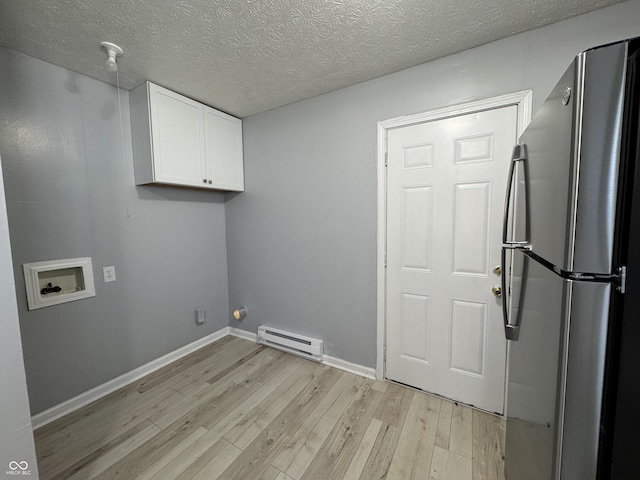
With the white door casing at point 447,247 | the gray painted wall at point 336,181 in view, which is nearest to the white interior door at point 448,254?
the white door casing at point 447,247

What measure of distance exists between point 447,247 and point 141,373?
269 cm

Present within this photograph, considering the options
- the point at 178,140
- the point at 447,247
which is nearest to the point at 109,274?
the point at 178,140

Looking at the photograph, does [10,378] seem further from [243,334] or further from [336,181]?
[243,334]

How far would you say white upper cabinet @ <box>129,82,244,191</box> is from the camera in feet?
6.27

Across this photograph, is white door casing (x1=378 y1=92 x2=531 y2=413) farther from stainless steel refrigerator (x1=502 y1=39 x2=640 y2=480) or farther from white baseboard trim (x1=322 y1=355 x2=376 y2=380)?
stainless steel refrigerator (x1=502 y1=39 x2=640 y2=480)

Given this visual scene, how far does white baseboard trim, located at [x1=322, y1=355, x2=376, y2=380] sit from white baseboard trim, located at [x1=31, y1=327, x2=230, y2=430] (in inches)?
52.5

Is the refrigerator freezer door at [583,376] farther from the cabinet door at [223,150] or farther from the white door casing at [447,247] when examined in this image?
the cabinet door at [223,150]

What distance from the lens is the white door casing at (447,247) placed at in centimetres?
158

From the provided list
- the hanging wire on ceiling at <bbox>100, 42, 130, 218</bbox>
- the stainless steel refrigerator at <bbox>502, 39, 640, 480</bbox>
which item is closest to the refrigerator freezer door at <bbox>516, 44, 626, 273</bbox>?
the stainless steel refrigerator at <bbox>502, 39, 640, 480</bbox>

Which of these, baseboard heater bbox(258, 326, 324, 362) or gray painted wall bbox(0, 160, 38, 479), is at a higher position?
gray painted wall bbox(0, 160, 38, 479)

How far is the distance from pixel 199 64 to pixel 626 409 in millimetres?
2427

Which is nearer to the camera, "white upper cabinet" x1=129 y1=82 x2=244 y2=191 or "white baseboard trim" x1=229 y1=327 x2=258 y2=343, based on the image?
"white upper cabinet" x1=129 y1=82 x2=244 y2=191

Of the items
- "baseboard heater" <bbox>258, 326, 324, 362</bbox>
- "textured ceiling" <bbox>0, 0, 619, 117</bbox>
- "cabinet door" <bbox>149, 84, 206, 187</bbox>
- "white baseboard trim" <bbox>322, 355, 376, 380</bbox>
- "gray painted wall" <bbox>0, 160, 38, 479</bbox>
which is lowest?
"white baseboard trim" <bbox>322, 355, 376, 380</bbox>

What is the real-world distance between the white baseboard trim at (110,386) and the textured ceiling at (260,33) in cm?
229
